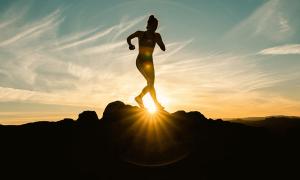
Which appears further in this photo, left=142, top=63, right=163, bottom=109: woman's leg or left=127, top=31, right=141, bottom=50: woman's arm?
left=142, top=63, right=163, bottom=109: woman's leg

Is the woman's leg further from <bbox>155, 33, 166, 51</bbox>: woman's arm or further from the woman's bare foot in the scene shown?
<bbox>155, 33, 166, 51</bbox>: woman's arm

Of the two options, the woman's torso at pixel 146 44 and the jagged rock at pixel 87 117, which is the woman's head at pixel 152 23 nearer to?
the woman's torso at pixel 146 44

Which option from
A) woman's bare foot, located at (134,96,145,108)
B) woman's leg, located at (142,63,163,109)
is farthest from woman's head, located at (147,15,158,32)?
woman's bare foot, located at (134,96,145,108)

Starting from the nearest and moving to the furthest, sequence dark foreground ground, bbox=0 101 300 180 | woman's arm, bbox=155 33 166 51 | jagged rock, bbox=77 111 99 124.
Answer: dark foreground ground, bbox=0 101 300 180
woman's arm, bbox=155 33 166 51
jagged rock, bbox=77 111 99 124

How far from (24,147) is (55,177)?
2019mm

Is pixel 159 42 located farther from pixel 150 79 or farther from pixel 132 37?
→ pixel 150 79

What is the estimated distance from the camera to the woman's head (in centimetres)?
1391

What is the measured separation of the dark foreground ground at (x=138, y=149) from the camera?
40.1 ft

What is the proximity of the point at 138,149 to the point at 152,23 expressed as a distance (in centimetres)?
515

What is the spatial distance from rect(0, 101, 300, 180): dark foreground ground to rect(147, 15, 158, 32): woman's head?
355 centimetres

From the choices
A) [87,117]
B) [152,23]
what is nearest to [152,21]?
[152,23]

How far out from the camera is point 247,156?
14227mm

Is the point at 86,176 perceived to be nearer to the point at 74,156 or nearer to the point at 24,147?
the point at 74,156

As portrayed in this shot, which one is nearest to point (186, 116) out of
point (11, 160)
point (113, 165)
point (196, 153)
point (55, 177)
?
point (196, 153)
